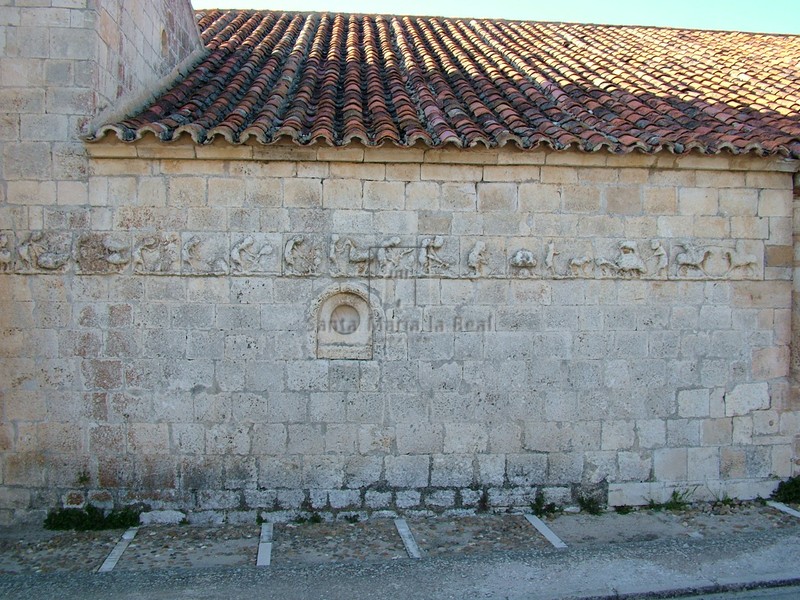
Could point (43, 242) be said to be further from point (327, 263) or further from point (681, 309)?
point (681, 309)

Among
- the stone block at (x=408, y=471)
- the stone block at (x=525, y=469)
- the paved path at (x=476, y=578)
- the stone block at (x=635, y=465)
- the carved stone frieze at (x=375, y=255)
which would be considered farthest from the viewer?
the stone block at (x=635, y=465)

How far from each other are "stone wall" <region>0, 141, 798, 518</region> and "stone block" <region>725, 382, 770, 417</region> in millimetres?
13

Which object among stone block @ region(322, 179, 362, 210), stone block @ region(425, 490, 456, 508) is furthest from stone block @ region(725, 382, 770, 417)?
stone block @ region(322, 179, 362, 210)

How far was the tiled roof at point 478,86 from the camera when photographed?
6.04 meters

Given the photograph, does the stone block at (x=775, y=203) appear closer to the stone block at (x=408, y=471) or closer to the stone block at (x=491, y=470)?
the stone block at (x=491, y=470)

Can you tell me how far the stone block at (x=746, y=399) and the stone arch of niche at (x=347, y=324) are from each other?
3.42m

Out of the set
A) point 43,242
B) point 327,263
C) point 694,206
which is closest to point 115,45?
point 43,242

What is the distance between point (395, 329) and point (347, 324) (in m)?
0.43

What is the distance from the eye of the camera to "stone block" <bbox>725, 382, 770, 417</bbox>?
6.42 meters

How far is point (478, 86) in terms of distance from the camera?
7676mm

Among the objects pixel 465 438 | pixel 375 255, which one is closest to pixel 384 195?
pixel 375 255

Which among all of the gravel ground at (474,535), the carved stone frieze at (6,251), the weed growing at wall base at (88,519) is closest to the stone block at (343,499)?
the gravel ground at (474,535)

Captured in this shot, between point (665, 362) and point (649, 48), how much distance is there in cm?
544

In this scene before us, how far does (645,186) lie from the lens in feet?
20.7
